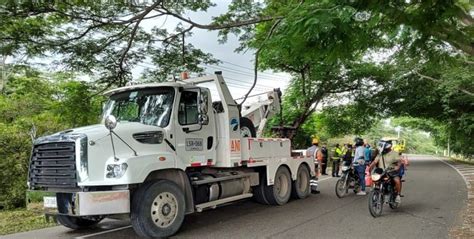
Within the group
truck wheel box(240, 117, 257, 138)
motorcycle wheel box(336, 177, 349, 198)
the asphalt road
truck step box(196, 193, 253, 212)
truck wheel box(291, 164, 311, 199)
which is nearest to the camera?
the asphalt road

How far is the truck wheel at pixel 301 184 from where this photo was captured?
1240 cm

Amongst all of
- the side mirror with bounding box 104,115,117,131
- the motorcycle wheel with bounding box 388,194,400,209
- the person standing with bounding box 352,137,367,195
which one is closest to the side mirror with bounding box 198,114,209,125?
the side mirror with bounding box 104,115,117,131

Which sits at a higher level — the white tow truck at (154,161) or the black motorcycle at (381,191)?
the white tow truck at (154,161)

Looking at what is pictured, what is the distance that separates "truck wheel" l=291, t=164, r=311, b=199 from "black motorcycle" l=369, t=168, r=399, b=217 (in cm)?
274

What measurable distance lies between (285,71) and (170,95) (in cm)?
1872

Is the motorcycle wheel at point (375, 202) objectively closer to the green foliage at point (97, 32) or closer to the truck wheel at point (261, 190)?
the truck wheel at point (261, 190)

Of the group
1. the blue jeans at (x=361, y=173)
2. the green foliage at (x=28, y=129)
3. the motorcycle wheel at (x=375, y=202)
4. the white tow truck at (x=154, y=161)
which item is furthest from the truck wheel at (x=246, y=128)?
the green foliage at (x=28, y=129)

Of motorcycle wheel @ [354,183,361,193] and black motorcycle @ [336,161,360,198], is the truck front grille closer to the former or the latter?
black motorcycle @ [336,161,360,198]

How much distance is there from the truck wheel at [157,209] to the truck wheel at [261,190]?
11.8 feet

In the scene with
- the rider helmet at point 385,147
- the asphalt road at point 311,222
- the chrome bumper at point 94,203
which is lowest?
the asphalt road at point 311,222

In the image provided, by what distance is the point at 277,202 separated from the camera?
1127cm

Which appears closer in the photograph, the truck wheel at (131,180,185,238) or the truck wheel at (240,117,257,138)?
the truck wheel at (131,180,185,238)

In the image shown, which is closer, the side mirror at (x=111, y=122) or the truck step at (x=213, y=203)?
the side mirror at (x=111, y=122)

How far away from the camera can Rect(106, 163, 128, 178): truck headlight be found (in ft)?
23.6
